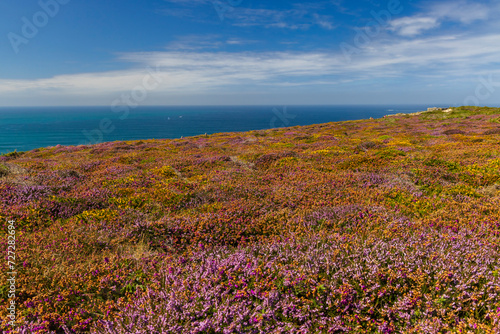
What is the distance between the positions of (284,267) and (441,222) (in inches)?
176

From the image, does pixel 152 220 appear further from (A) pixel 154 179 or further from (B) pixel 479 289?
(B) pixel 479 289

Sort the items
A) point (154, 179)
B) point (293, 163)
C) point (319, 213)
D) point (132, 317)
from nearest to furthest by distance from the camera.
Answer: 1. point (132, 317)
2. point (319, 213)
3. point (154, 179)
4. point (293, 163)

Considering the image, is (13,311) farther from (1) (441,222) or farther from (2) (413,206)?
(2) (413,206)

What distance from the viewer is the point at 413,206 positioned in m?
7.31

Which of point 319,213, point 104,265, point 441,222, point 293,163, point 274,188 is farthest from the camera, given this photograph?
point 293,163

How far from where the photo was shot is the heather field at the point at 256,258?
132 inches

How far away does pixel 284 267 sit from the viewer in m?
4.09

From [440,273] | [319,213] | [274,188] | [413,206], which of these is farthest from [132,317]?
[413,206]

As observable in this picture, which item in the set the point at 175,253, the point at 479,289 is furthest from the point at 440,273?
the point at 175,253

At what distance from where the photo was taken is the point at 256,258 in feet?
14.7

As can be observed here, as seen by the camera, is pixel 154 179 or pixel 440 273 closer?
pixel 440 273

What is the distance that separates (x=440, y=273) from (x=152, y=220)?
6.39m

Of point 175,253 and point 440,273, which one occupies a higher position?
point 440,273

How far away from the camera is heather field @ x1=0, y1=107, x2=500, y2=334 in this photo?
3.35 m
